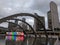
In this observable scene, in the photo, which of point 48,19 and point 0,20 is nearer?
point 0,20

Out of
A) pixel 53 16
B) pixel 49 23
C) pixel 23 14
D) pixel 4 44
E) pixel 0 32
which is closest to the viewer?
pixel 23 14

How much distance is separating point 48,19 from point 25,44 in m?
66.0

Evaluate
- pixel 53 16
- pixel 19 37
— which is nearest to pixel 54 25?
pixel 53 16

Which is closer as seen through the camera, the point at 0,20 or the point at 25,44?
the point at 0,20

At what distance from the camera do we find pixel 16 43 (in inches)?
1480

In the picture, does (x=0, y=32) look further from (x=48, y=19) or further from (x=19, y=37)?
(x=48, y=19)

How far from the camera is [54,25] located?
305 feet

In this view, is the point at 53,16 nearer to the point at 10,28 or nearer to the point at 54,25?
the point at 54,25

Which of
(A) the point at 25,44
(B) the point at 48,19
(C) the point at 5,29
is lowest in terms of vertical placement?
(A) the point at 25,44

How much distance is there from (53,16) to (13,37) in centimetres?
5127

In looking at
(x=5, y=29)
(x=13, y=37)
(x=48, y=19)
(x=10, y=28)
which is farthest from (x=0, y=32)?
(x=48, y=19)

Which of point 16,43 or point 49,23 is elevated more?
point 49,23

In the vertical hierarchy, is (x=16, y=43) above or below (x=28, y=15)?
below

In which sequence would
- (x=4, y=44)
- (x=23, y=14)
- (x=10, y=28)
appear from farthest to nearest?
(x=10, y=28), (x=4, y=44), (x=23, y=14)
